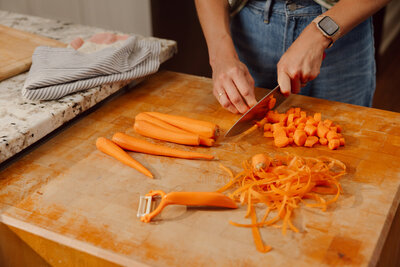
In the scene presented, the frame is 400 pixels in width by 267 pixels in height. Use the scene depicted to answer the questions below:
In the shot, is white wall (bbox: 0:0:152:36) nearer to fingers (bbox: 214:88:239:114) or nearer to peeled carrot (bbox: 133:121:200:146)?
fingers (bbox: 214:88:239:114)

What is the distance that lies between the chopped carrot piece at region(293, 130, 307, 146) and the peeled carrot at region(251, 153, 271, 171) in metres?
0.14

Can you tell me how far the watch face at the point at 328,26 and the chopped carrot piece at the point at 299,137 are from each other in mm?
410

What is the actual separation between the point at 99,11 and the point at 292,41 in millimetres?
1818

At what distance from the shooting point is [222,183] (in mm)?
1187

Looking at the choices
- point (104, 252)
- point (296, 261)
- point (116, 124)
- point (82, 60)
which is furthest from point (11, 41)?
point (296, 261)

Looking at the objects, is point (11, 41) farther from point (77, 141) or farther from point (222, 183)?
point (222, 183)

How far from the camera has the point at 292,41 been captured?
1.74 meters

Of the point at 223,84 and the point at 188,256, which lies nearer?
the point at 188,256

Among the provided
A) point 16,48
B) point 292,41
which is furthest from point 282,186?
point 16,48

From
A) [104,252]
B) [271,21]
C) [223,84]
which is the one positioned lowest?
[104,252]

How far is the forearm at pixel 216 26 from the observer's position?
5.42 feet

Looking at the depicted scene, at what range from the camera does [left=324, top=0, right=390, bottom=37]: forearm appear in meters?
1.51

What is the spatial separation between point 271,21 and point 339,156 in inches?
28.4

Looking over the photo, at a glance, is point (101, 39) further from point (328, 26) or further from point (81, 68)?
point (328, 26)
